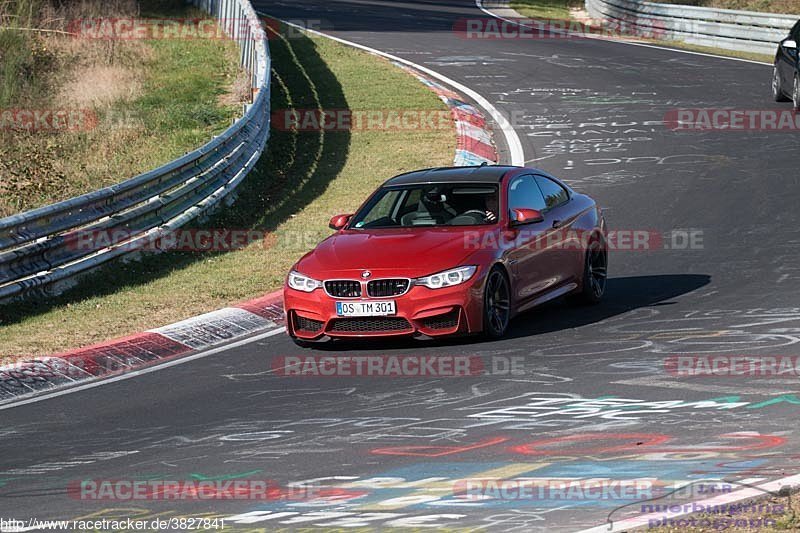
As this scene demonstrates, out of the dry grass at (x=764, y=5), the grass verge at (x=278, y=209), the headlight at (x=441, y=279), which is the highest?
the dry grass at (x=764, y=5)

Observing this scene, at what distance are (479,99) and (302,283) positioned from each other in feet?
49.6

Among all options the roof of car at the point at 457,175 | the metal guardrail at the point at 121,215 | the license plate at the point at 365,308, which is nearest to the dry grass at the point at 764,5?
the metal guardrail at the point at 121,215

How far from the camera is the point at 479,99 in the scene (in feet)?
85.5

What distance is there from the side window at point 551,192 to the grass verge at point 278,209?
9.74 ft

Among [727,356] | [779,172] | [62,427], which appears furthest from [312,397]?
[779,172]

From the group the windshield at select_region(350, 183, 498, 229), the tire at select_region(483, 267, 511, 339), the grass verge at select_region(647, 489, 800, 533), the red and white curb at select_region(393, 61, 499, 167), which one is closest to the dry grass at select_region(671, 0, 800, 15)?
the red and white curb at select_region(393, 61, 499, 167)

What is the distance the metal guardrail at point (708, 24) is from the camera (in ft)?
106

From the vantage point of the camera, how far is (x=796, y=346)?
10.3 meters

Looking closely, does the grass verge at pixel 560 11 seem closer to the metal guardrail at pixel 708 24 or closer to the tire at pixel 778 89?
the metal guardrail at pixel 708 24

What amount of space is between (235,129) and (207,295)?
5.66 m

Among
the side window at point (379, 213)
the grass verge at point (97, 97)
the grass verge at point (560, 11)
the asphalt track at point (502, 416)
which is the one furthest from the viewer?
the grass verge at point (560, 11)

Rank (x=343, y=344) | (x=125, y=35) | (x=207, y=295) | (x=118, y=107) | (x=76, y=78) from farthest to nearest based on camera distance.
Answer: (x=125, y=35)
(x=76, y=78)
(x=118, y=107)
(x=207, y=295)
(x=343, y=344)

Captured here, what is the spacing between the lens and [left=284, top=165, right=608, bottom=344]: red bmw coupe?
11023 millimetres

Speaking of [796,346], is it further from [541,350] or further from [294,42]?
[294,42]
